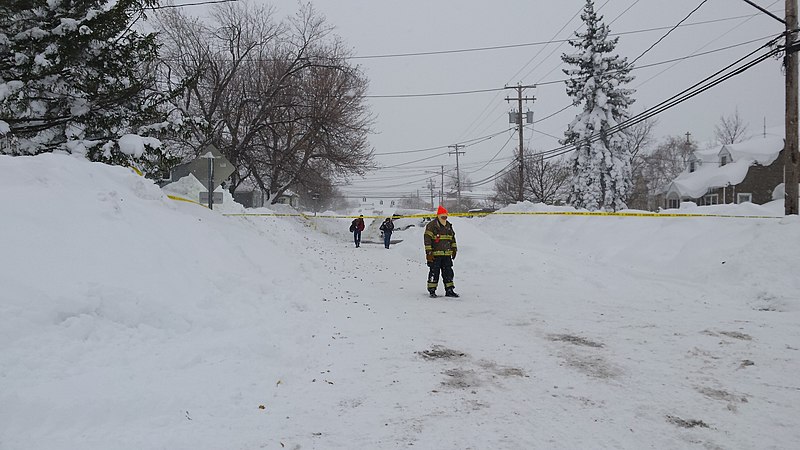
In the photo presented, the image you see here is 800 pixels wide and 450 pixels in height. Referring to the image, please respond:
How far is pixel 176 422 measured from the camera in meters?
3.69

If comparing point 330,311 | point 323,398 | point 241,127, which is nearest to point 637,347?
point 323,398

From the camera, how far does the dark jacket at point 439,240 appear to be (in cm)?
1059

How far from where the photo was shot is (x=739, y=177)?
149ft

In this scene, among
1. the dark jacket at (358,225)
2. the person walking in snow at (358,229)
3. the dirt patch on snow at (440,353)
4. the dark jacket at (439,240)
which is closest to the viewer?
the dirt patch on snow at (440,353)

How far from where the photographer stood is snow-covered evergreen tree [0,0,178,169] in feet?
38.4

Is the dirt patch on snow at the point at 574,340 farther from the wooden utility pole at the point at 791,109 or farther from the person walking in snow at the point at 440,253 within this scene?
the wooden utility pole at the point at 791,109

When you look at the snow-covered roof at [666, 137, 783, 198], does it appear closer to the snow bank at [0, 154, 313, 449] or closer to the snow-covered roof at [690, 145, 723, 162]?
the snow-covered roof at [690, 145, 723, 162]

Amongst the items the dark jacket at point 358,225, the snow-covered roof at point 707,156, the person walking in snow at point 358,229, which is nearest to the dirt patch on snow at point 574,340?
the person walking in snow at point 358,229

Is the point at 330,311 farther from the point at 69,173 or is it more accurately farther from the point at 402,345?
the point at 69,173

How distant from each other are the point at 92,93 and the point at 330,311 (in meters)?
9.45

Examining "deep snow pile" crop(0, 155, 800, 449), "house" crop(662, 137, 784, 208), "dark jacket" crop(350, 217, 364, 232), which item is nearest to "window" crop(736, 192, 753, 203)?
"house" crop(662, 137, 784, 208)

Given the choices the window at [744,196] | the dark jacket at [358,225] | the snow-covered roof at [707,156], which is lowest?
the dark jacket at [358,225]

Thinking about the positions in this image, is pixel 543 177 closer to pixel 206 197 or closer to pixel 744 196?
pixel 744 196

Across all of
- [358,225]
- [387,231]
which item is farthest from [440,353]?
[358,225]
